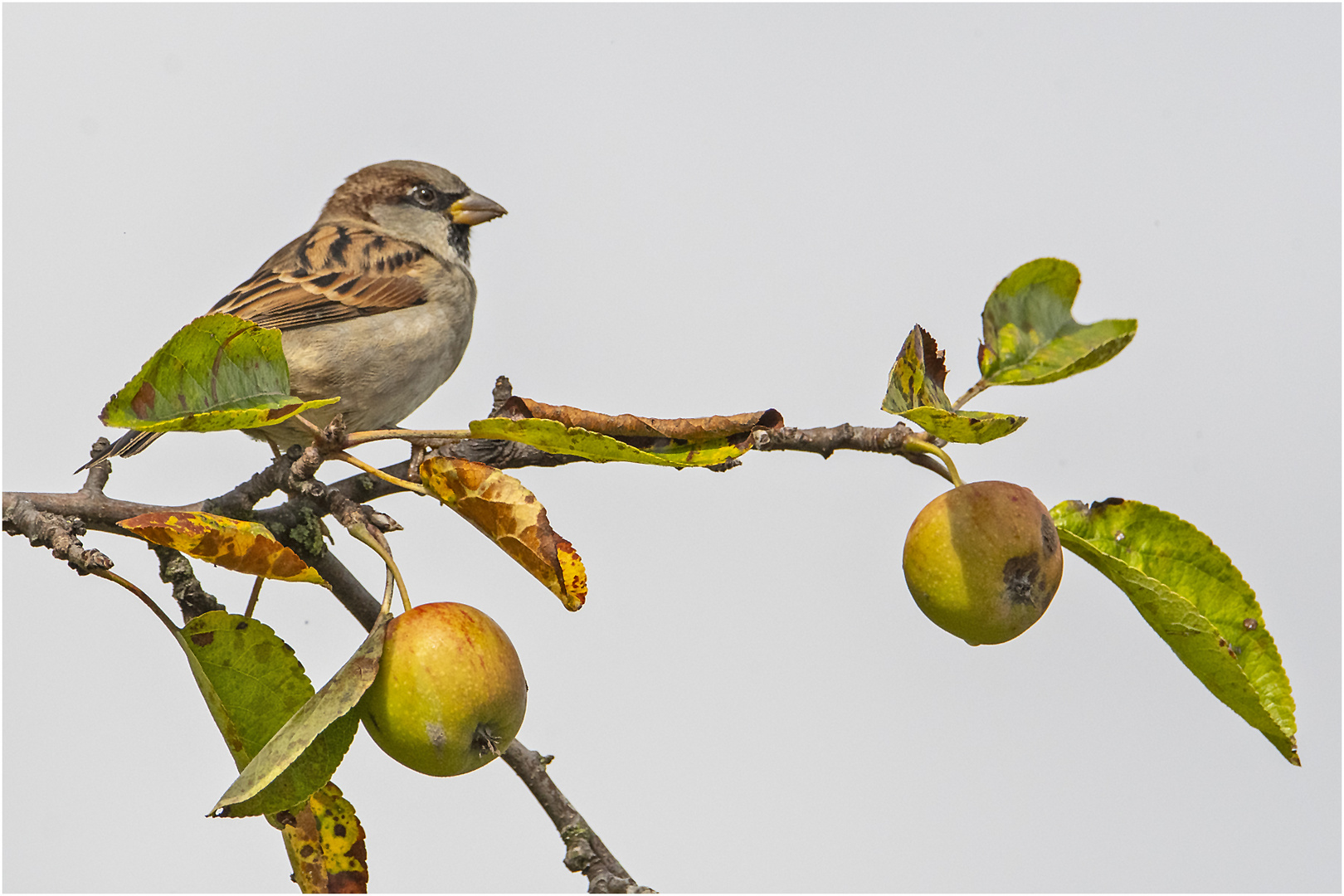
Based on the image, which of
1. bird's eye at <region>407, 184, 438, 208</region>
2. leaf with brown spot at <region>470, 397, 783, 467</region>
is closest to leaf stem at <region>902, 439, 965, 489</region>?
leaf with brown spot at <region>470, 397, 783, 467</region>

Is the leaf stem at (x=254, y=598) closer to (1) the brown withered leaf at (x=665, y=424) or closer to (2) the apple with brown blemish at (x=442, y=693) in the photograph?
(2) the apple with brown blemish at (x=442, y=693)

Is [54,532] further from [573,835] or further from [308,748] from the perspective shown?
[573,835]

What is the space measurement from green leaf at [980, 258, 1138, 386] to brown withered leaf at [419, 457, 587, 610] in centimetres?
91

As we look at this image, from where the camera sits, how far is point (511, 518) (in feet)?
5.86

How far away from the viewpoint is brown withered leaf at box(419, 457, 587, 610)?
1729mm

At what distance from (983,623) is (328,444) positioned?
3.86 feet

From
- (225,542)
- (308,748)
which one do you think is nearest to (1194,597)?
(308,748)

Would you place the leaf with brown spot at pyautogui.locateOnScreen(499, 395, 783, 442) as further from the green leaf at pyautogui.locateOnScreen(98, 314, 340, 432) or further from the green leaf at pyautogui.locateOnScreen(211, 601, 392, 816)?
the green leaf at pyautogui.locateOnScreen(211, 601, 392, 816)

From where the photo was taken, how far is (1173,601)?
199cm

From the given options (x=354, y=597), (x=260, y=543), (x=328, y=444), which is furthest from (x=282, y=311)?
(x=260, y=543)

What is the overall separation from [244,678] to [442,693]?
45cm

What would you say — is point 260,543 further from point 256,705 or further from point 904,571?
point 904,571

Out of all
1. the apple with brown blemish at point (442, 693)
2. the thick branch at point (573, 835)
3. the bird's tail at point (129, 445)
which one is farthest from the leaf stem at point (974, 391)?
the bird's tail at point (129, 445)

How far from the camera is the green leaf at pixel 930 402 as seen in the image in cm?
179
